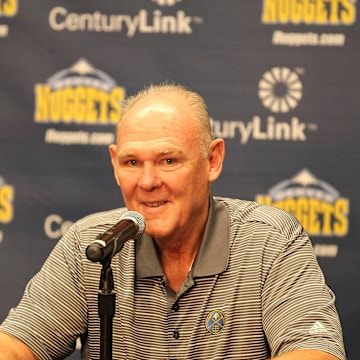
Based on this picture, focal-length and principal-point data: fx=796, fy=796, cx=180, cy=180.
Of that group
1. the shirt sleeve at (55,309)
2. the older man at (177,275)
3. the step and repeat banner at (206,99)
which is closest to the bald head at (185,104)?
the older man at (177,275)

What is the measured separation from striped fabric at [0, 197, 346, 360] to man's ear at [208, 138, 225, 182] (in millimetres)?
185

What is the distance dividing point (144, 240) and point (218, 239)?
0.27 meters

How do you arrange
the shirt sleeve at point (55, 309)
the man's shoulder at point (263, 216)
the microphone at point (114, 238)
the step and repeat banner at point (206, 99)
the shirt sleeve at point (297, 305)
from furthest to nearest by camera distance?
the step and repeat banner at point (206, 99), the man's shoulder at point (263, 216), the shirt sleeve at point (55, 309), the shirt sleeve at point (297, 305), the microphone at point (114, 238)

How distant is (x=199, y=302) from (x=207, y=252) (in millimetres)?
186

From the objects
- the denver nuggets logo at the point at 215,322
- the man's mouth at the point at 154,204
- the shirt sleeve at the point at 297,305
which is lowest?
the denver nuggets logo at the point at 215,322

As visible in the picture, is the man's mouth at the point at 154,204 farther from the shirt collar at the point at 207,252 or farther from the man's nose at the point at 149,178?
the shirt collar at the point at 207,252

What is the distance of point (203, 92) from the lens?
3945 millimetres

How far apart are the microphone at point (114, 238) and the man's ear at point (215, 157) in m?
0.69

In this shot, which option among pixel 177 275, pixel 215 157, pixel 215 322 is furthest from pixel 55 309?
pixel 215 157

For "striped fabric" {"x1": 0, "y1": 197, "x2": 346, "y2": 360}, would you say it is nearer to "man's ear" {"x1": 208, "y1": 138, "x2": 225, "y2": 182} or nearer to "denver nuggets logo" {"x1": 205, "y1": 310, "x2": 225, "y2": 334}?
"denver nuggets logo" {"x1": 205, "y1": 310, "x2": 225, "y2": 334}

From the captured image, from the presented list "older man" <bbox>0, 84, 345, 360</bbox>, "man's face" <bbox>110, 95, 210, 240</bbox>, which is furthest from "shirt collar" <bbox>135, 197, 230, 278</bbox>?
"man's face" <bbox>110, 95, 210, 240</bbox>

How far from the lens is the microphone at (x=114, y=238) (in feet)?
6.43

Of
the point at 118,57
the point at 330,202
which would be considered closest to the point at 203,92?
the point at 118,57

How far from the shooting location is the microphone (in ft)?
6.43
